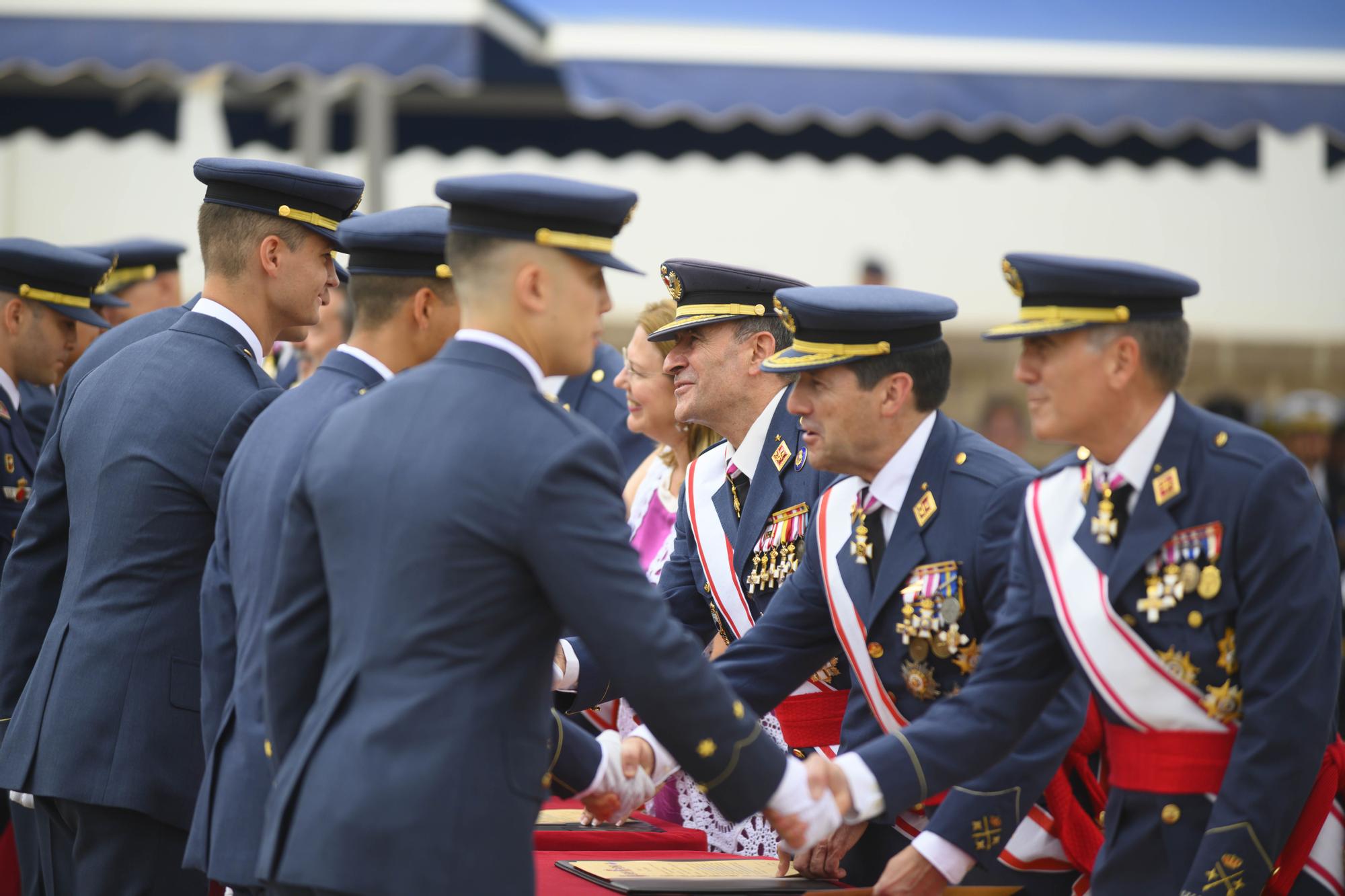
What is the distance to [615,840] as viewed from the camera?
12.0 feet

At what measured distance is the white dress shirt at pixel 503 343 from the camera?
2.51m

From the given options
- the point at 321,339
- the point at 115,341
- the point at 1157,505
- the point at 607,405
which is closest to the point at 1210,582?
the point at 1157,505

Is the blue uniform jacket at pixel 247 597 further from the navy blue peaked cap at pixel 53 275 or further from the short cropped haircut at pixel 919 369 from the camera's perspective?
the navy blue peaked cap at pixel 53 275

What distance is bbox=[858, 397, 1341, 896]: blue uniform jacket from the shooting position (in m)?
2.56

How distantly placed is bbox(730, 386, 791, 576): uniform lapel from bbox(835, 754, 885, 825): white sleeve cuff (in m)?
1.04

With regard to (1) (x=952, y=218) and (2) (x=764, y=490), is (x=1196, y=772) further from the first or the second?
(1) (x=952, y=218)

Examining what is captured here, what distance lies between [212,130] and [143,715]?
19.9 feet

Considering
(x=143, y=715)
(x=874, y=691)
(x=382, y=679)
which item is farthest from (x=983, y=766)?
(x=143, y=715)

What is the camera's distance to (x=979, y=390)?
1009cm

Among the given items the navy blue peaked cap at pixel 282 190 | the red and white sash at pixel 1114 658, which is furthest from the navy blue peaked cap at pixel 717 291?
the red and white sash at pixel 1114 658

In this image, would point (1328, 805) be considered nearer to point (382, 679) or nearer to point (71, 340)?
point (382, 679)

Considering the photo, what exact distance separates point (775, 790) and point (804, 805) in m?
0.10

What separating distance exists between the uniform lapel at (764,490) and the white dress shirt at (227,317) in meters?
1.18

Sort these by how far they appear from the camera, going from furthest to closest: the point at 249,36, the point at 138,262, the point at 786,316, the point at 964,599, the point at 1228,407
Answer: the point at 1228,407
the point at 138,262
the point at 249,36
the point at 786,316
the point at 964,599
